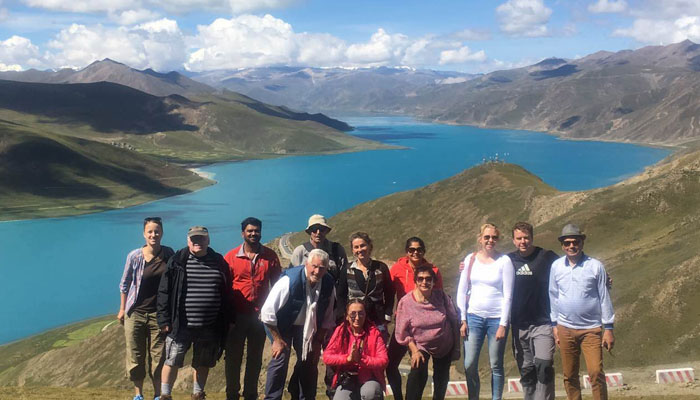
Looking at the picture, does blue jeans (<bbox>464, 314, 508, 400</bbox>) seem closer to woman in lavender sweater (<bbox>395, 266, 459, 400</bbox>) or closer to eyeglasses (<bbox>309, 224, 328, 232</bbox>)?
woman in lavender sweater (<bbox>395, 266, 459, 400</bbox>)

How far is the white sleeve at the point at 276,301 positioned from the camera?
11.3 m

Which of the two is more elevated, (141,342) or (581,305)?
(581,305)

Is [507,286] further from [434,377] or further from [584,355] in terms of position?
[434,377]

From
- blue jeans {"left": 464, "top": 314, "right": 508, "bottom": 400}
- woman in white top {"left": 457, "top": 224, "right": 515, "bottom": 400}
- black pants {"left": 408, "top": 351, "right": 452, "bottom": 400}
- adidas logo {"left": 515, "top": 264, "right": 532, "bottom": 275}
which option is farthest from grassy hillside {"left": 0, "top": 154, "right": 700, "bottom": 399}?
black pants {"left": 408, "top": 351, "right": 452, "bottom": 400}

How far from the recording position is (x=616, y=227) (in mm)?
62250

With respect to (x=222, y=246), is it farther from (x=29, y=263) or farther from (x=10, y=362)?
(x=10, y=362)

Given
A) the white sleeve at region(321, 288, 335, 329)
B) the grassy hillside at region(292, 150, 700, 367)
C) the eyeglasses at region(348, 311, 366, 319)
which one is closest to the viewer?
the eyeglasses at region(348, 311, 366, 319)

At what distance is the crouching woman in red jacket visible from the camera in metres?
10.7

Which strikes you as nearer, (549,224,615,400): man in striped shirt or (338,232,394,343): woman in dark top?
(338,232,394,343): woman in dark top

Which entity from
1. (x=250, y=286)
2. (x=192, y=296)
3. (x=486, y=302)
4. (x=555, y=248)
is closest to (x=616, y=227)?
(x=555, y=248)

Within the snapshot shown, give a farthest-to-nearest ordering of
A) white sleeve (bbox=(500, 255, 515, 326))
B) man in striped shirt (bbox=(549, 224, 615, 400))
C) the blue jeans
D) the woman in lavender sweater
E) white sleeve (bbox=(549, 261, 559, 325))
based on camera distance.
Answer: the blue jeans
white sleeve (bbox=(549, 261, 559, 325))
white sleeve (bbox=(500, 255, 515, 326))
man in striped shirt (bbox=(549, 224, 615, 400))
the woman in lavender sweater

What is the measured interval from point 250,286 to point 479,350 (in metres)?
5.35

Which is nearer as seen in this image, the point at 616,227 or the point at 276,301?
the point at 276,301

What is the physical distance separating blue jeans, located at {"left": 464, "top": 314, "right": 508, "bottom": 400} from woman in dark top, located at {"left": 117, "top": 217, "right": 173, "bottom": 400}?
712cm
